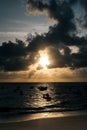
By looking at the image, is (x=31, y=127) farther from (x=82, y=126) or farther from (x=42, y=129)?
(x=82, y=126)

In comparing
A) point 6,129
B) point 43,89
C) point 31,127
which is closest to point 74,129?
point 31,127

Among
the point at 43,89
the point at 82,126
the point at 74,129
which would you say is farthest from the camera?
the point at 43,89

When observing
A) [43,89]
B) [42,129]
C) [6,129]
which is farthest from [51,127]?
[43,89]

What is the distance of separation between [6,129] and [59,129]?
184 inches

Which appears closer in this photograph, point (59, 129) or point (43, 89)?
point (59, 129)

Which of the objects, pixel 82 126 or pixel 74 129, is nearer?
pixel 74 129

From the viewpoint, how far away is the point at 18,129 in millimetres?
26562

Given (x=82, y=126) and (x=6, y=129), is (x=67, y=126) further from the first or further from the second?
(x=6, y=129)

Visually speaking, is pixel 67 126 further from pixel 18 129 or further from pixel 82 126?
pixel 18 129

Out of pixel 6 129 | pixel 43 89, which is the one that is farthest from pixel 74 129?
pixel 43 89

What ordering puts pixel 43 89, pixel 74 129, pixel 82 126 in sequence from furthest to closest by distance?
pixel 43 89 < pixel 82 126 < pixel 74 129

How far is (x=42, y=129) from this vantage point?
2625 cm

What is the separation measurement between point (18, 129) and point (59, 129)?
11.9 feet

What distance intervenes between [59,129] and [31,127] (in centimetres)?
306
